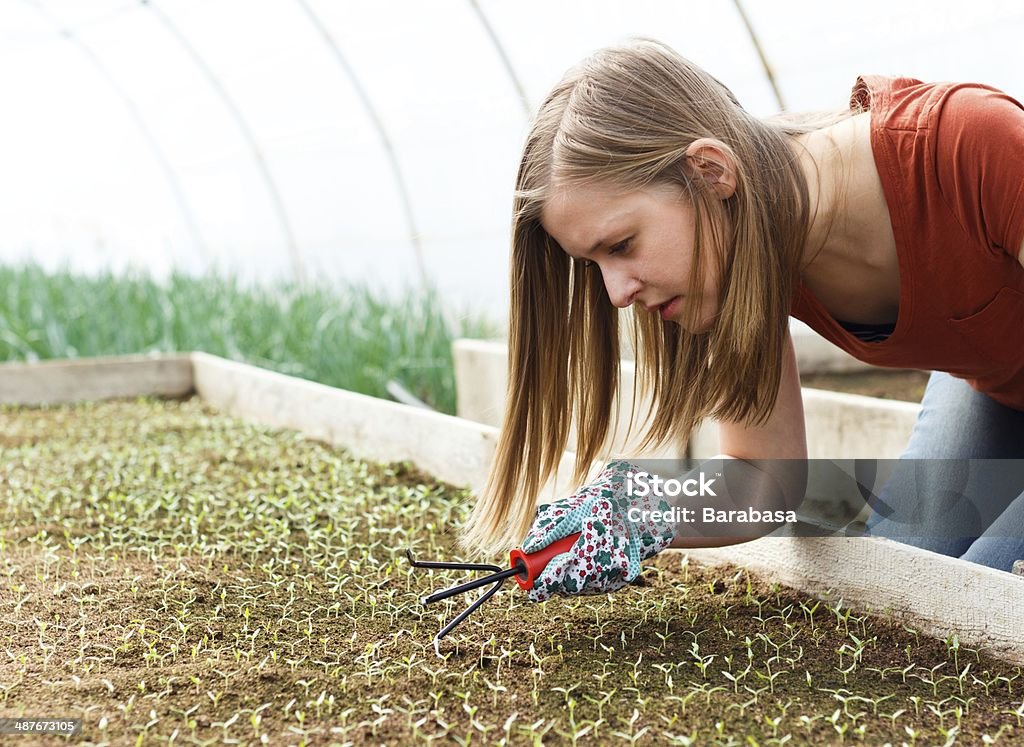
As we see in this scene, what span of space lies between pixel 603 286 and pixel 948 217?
53cm

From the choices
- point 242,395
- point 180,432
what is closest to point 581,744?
point 180,432

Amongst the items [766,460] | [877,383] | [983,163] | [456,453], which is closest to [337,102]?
[877,383]

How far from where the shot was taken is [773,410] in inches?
66.4

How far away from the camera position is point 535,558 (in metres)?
1.47

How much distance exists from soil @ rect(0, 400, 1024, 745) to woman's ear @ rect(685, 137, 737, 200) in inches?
26.0

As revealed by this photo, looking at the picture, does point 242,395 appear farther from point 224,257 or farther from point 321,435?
point 224,257

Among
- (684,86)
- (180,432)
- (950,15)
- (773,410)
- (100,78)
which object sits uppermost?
(100,78)

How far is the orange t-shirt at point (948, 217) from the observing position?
138 centimetres

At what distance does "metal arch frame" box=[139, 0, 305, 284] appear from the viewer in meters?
7.59

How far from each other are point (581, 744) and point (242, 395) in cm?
277

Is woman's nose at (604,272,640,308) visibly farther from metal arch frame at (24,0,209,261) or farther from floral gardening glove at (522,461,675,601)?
metal arch frame at (24,0,209,261)

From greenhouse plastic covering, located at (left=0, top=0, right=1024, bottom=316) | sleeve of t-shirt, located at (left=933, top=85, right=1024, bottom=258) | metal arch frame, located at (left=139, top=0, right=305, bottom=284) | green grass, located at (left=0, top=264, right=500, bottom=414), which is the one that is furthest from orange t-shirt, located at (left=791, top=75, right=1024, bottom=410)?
metal arch frame, located at (left=139, top=0, right=305, bottom=284)

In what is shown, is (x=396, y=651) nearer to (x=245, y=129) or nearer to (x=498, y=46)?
(x=498, y=46)

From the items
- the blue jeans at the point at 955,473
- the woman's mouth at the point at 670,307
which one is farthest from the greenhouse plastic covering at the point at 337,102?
the woman's mouth at the point at 670,307
